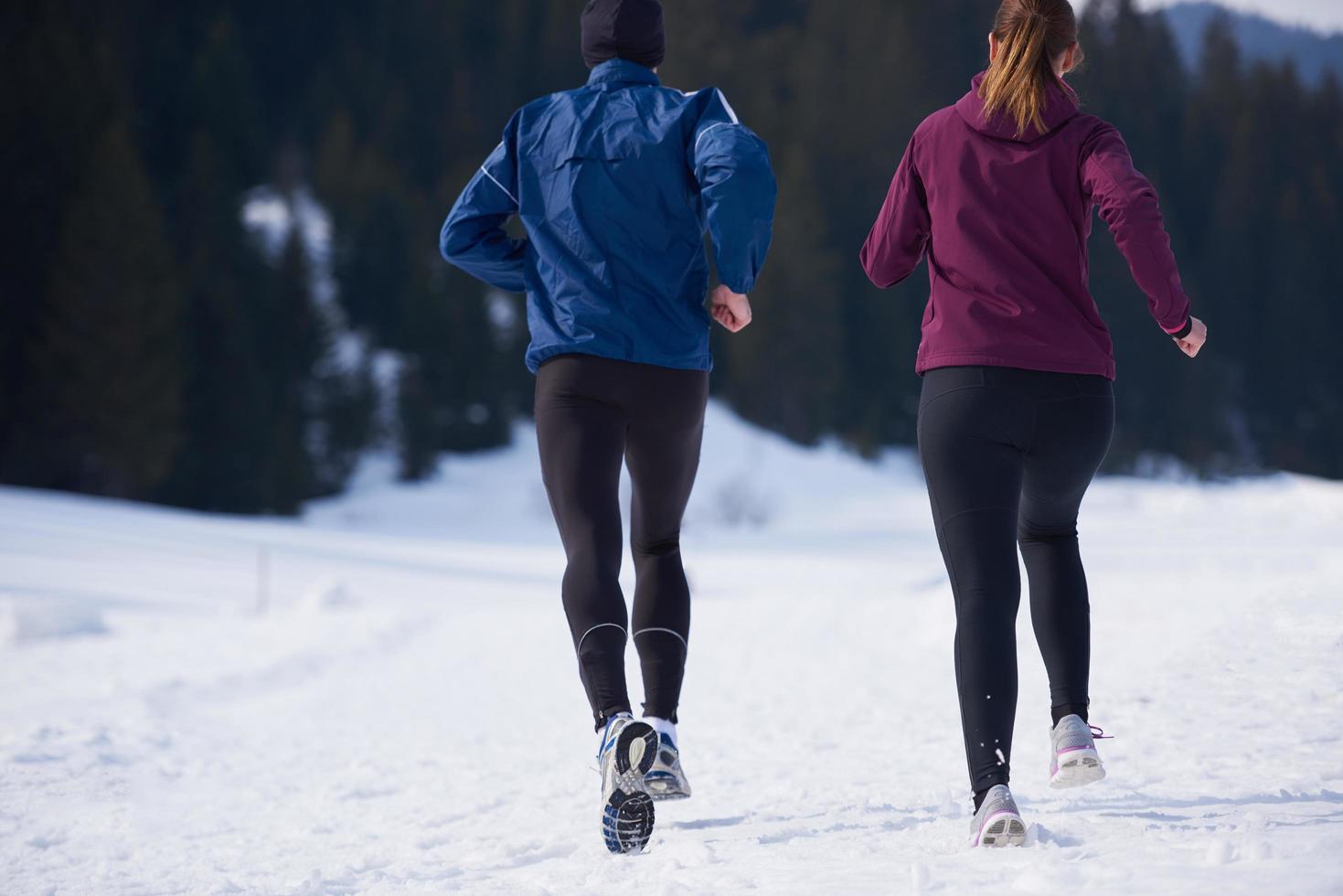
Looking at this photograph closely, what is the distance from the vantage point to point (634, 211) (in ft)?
8.13

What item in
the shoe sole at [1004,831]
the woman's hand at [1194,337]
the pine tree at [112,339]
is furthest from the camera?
the pine tree at [112,339]

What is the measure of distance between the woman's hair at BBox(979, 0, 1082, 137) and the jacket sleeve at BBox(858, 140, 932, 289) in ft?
0.58

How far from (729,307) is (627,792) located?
3.08 ft

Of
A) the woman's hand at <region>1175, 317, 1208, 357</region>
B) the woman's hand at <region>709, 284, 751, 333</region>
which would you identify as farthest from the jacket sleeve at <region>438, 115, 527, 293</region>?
the woman's hand at <region>1175, 317, 1208, 357</region>

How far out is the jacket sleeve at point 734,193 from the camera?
2.37 metres

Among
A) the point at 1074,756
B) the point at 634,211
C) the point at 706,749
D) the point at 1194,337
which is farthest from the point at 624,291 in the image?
the point at 706,749

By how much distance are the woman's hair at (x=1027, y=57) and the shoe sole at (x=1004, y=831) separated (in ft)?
3.59

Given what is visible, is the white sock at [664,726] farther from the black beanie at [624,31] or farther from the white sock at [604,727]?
the black beanie at [624,31]

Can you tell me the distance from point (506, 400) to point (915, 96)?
19.1 meters

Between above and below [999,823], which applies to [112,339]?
below

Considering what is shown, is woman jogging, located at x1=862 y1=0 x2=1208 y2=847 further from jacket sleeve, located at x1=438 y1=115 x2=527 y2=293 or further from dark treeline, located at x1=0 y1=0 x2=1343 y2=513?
dark treeline, located at x1=0 y1=0 x2=1343 y2=513

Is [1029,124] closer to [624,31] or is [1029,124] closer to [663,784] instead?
[624,31]

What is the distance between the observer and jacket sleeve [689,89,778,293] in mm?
2371

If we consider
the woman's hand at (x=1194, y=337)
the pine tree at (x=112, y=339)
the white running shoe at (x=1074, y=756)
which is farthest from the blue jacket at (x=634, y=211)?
the pine tree at (x=112, y=339)
